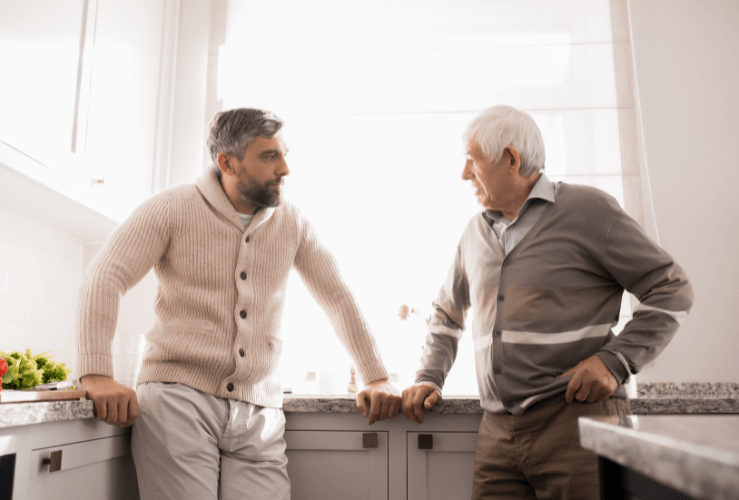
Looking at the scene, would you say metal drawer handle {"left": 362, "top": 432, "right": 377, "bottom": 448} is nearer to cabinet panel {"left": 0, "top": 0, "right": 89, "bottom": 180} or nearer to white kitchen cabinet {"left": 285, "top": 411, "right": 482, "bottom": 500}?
white kitchen cabinet {"left": 285, "top": 411, "right": 482, "bottom": 500}

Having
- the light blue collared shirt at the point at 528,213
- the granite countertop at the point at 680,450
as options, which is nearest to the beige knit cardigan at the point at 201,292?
the light blue collared shirt at the point at 528,213

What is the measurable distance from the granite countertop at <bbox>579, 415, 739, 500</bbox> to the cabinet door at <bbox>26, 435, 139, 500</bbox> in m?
1.07

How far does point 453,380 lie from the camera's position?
233 cm

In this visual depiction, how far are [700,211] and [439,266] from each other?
106cm

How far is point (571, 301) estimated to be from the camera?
1.31 m

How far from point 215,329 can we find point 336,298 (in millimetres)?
378

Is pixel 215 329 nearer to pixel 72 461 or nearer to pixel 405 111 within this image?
pixel 72 461

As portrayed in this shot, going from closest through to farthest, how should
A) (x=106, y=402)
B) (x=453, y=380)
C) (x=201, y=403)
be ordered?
(x=106, y=402) → (x=201, y=403) → (x=453, y=380)

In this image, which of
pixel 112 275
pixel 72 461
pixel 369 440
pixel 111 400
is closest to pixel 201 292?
pixel 112 275

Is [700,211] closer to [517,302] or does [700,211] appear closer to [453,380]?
[453,380]

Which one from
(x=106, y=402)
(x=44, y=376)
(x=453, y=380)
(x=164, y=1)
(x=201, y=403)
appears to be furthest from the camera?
(x=164, y=1)

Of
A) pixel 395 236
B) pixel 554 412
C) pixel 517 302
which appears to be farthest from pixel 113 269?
pixel 395 236

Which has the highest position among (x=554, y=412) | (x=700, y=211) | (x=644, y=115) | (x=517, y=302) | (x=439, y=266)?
(x=644, y=115)

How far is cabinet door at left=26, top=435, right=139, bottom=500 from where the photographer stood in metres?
1.13
